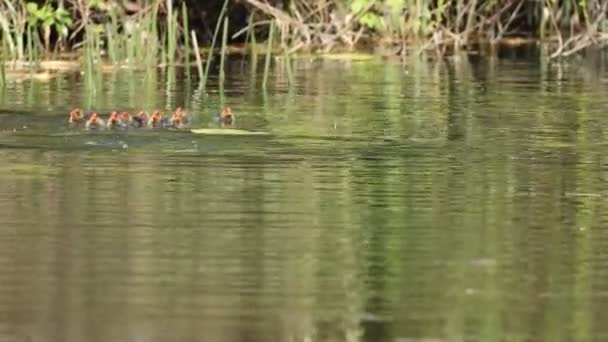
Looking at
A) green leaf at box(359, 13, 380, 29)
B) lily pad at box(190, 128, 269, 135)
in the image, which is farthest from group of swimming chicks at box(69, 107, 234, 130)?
green leaf at box(359, 13, 380, 29)

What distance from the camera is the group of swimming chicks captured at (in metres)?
16.0

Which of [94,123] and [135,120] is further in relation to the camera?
[135,120]

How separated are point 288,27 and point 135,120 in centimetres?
1205

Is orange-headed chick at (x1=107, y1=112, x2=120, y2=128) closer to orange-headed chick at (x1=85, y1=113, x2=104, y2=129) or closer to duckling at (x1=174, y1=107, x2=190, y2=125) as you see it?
orange-headed chick at (x1=85, y1=113, x2=104, y2=129)

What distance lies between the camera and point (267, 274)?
938 cm

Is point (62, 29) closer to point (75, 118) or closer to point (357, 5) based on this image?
point (357, 5)

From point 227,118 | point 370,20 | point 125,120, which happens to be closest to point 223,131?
point 227,118

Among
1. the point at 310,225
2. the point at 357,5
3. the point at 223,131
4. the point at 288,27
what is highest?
the point at 357,5

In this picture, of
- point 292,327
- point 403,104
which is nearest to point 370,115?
point 403,104

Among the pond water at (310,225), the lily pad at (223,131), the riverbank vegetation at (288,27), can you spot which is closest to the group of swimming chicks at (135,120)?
the pond water at (310,225)

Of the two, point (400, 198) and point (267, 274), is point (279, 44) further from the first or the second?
point (267, 274)

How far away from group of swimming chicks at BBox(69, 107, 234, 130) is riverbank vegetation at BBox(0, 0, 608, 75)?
6.68 m

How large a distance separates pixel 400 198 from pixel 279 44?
55.0 feet

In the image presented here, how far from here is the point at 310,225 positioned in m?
10.9
